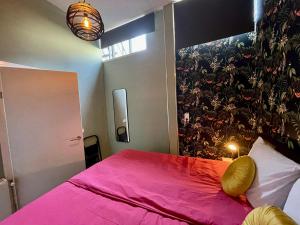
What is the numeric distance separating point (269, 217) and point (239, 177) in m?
0.51

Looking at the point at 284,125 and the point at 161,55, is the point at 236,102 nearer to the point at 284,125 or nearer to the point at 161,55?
the point at 284,125

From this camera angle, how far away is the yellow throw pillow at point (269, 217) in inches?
28.4

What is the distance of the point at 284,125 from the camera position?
1249 millimetres

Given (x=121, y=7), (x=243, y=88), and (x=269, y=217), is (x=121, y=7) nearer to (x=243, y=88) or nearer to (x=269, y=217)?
(x=243, y=88)

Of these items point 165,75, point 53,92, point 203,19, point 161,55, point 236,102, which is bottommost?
point 236,102

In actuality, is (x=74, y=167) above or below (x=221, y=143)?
below

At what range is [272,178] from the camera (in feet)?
3.56

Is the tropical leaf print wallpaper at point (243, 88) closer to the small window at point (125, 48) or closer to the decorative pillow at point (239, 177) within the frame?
the decorative pillow at point (239, 177)

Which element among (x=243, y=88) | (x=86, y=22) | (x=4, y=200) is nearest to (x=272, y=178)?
(x=243, y=88)

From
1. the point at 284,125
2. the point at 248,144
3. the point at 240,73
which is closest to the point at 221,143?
the point at 248,144

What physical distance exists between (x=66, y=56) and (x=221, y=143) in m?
2.60

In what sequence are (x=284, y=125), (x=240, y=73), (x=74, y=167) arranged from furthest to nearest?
(x=74, y=167) < (x=240, y=73) < (x=284, y=125)

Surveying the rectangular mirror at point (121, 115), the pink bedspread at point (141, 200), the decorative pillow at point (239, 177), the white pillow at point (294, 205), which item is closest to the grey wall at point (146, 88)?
the rectangular mirror at point (121, 115)

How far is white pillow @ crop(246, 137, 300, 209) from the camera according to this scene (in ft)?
3.31
